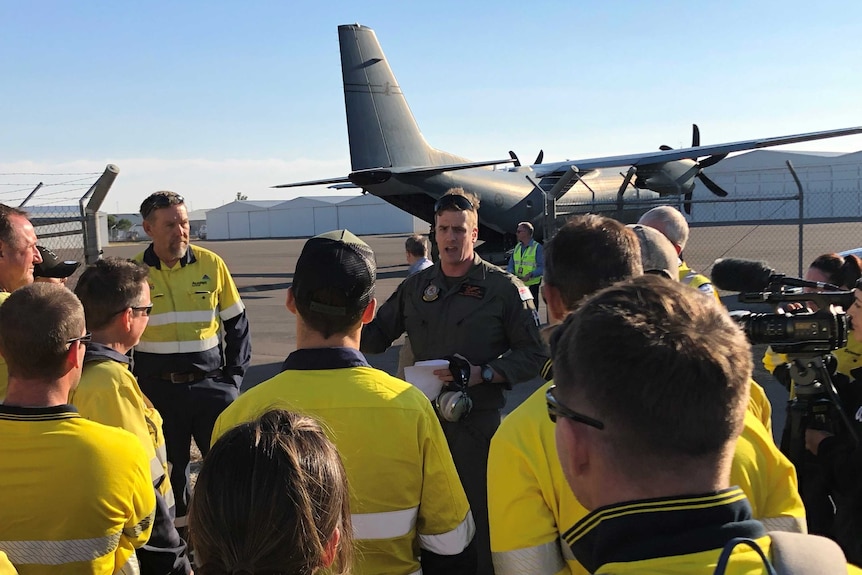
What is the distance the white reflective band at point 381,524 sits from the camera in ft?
6.75

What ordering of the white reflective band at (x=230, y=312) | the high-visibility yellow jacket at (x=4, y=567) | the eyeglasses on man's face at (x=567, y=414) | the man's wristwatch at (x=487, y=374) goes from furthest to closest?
the white reflective band at (x=230, y=312) < the man's wristwatch at (x=487, y=374) < the high-visibility yellow jacket at (x=4, y=567) < the eyeglasses on man's face at (x=567, y=414)

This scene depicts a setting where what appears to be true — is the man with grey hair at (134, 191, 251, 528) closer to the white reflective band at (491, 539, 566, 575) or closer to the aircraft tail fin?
the white reflective band at (491, 539, 566, 575)

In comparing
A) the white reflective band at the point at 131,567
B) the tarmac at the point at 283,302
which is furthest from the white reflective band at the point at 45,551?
the tarmac at the point at 283,302

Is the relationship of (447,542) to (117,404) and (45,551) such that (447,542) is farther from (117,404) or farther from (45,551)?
(117,404)

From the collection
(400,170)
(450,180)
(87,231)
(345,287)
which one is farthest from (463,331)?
(450,180)

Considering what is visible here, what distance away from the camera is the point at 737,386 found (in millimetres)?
1185

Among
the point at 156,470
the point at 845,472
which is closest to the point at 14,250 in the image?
the point at 156,470

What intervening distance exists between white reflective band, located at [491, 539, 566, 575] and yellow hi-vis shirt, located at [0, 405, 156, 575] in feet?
4.01

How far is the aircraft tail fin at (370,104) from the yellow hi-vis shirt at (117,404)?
15.0 meters

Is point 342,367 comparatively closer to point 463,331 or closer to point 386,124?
point 463,331

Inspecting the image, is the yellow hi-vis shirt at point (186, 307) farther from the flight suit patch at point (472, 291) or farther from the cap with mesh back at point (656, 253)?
the cap with mesh back at point (656, 253)

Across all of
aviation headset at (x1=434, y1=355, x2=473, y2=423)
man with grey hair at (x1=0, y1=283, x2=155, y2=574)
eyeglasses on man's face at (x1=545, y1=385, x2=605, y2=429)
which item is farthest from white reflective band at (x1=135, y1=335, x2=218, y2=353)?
eyeglasses on man's face at (x1=545, y1=385, x2=605, y2=429)

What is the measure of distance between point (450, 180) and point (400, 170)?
1734mm

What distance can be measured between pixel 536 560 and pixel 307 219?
70.5 meters
